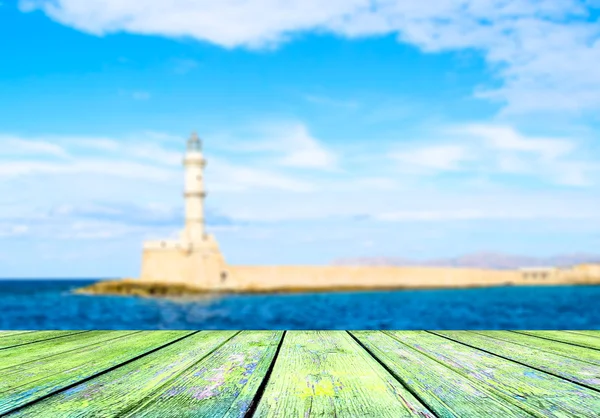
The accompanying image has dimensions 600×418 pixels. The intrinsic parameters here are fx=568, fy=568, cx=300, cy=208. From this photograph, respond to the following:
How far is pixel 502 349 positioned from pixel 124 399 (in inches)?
54.6

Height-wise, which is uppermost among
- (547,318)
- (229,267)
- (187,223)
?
(187,223)

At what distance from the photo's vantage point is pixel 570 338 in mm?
2449

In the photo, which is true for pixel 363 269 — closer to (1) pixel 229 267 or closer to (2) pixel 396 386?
(1) pixel 229 267

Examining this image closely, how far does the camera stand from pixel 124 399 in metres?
1.32

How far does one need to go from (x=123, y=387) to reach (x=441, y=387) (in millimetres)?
803

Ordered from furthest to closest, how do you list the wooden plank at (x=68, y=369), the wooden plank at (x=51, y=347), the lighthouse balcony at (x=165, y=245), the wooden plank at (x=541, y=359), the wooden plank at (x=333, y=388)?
the lighthouse balcony at (x=165, y=245)
the wooden plank at (x=51, y=347)
the wooden plank at (x=541, y=359)
the wooden plank at (x=68, y=369)
the wooden plank at (x=333, y=388)

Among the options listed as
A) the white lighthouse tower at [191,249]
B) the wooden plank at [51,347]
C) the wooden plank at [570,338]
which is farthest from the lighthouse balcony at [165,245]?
the wooden plank at [570,338]

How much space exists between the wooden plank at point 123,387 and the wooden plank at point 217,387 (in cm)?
3

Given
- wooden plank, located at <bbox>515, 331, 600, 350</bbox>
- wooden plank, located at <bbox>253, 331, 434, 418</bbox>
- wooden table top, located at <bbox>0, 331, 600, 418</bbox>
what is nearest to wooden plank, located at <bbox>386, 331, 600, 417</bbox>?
wooden table top, located at <bbox>0, 331, 600, 418</bbox>

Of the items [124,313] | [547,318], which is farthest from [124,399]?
[124,313]

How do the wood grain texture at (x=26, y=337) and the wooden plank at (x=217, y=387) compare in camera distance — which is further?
the wood grain texture at (x=26, y=337)

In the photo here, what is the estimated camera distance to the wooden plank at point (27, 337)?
7.53ft

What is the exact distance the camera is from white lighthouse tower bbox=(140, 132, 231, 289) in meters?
41.3

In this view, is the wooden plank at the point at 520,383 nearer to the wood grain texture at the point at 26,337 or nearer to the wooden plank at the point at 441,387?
the wooden plank at the point at 441,387
